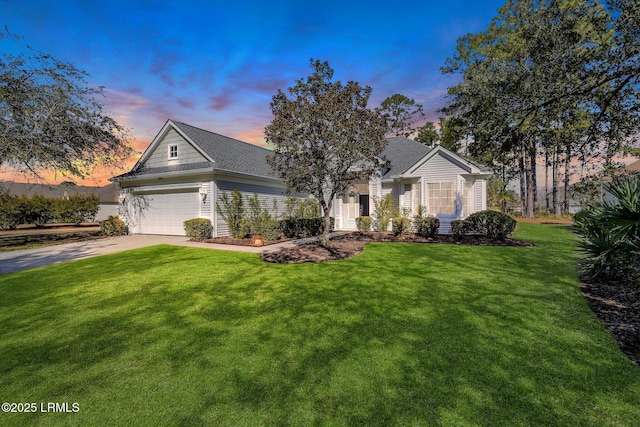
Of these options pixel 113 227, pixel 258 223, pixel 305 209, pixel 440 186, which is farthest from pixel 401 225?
pixel 113 227

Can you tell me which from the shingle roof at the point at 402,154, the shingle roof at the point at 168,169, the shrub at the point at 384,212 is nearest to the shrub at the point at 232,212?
the shingle roof at the point at 168,169

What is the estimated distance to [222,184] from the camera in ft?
47.2

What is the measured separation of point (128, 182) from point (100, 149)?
216 centimetres

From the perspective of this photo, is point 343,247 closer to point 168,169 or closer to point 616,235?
point 616,235

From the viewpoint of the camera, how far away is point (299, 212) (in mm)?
15922

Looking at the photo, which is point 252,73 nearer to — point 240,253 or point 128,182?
point 240,253

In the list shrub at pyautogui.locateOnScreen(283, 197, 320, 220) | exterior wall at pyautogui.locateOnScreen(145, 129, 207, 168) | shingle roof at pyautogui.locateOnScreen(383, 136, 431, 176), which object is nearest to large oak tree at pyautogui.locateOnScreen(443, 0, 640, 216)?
shingle roof at pyautogui.locateOnScreen(383, 136, 431, 176)

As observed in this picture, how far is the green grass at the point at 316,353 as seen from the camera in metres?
2.61

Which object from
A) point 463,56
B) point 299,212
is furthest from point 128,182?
point 463,56

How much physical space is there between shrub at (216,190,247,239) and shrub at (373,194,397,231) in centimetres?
725

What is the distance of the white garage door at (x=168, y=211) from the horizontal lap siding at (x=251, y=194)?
4.57ft

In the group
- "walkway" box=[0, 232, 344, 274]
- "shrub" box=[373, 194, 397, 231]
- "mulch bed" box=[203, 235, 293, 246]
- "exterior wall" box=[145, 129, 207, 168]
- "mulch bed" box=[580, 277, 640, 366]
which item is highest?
"exterior wall" box=[145, 129, 207, 168]

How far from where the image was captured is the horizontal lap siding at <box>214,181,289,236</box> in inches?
566

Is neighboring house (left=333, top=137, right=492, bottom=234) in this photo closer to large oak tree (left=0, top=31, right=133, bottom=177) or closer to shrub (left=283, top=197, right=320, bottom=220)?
shrub (left=283, top=197, right=320, bottom=220)
